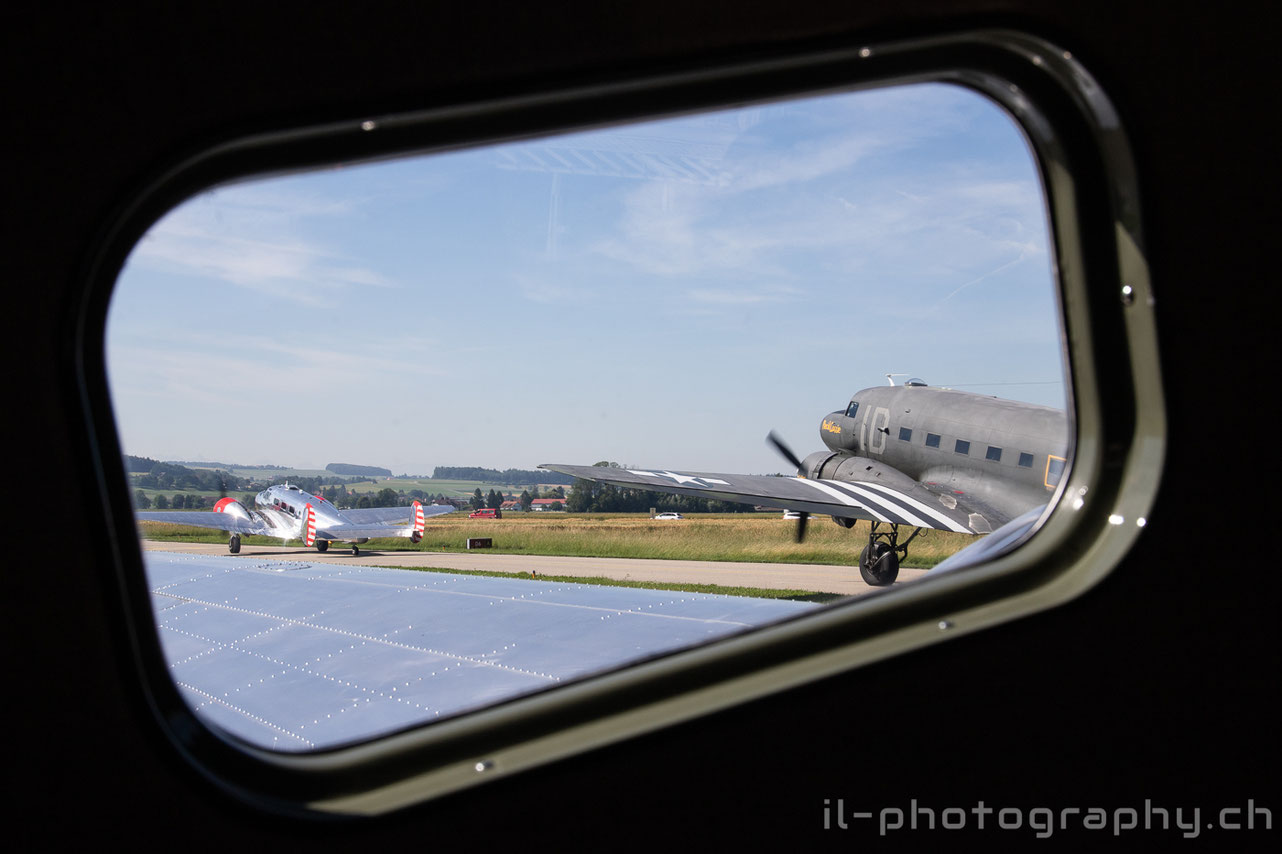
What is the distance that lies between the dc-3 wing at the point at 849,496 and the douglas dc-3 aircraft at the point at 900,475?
0.4 inches

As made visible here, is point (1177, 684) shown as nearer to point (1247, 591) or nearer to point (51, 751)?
point (1247, 591)

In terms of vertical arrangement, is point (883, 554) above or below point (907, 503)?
below

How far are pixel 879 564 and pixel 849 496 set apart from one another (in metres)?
0.95

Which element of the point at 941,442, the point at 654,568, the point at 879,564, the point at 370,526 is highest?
the point at 941,442

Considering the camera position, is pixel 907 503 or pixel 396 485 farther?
pixel 907 503

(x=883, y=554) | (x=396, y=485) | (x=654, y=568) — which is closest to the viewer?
(x=396, y=485)

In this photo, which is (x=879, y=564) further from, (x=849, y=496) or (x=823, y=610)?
(x=823, y=610)

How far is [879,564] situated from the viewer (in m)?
9.44

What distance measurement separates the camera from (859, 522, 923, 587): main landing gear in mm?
9148

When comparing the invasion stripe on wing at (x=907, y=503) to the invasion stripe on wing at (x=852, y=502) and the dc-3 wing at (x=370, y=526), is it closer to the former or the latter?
the invasion stripe on wing at (x=852, y=502)

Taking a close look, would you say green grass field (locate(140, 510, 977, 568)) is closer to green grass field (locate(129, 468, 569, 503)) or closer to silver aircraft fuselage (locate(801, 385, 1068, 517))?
silver aircraft fuselage (locate(801, 385, 1068, 517))

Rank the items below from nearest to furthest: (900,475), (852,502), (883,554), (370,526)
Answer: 1. (852,502)
2. (883,554)
3. (900,475)
4. (370,526)

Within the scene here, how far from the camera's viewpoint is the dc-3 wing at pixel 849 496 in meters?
8.34

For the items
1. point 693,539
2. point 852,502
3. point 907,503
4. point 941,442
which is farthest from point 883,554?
point 693,539
